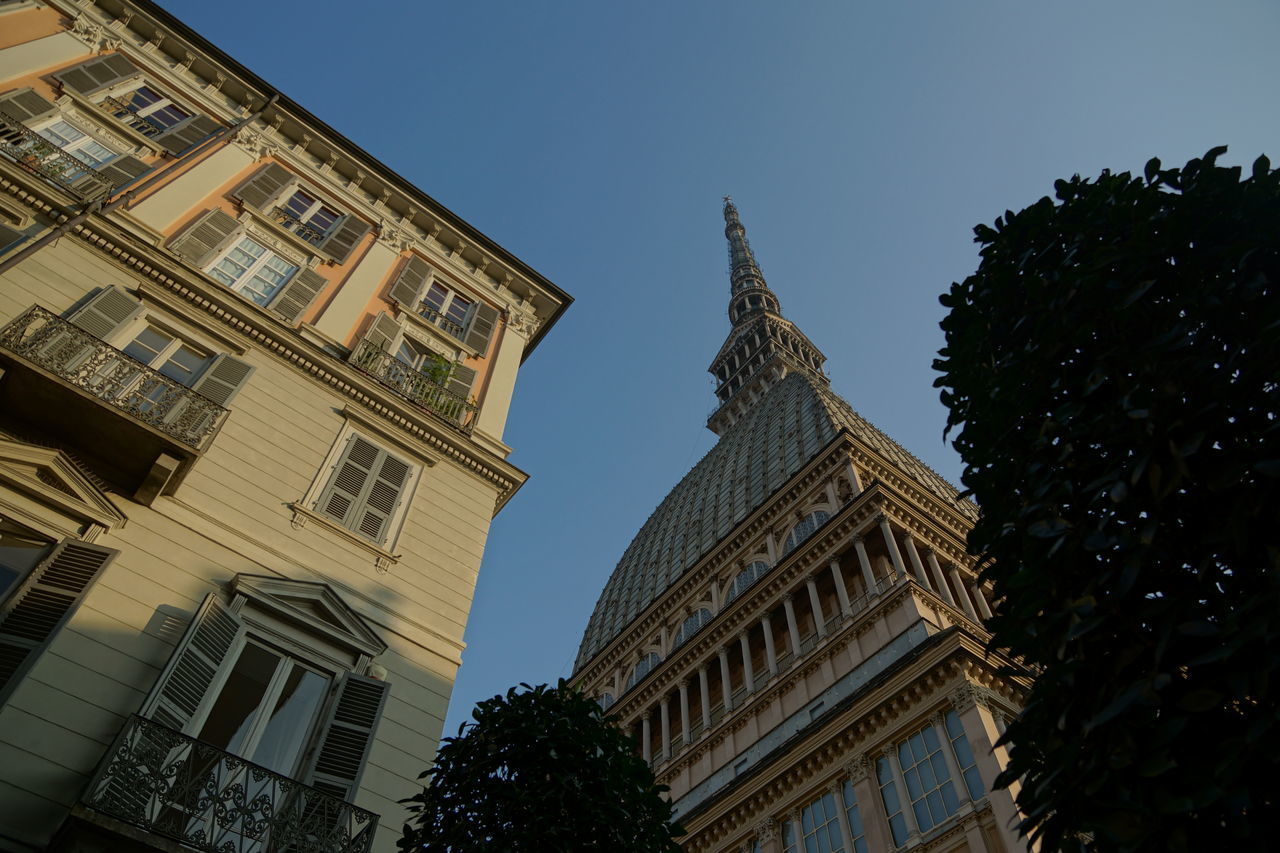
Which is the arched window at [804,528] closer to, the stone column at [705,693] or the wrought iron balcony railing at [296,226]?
the stone column at [705,693]

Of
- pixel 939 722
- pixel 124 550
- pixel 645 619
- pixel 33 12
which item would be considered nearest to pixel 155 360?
pixel 124 550

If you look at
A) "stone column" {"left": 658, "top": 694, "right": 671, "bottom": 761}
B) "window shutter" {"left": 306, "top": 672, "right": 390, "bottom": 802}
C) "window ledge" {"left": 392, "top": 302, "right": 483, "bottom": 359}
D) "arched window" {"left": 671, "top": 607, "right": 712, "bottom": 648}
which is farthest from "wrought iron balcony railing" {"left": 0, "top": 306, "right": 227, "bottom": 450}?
"arched window" {"left": 671, "top": 607, "right": 712, "bottom": 648}

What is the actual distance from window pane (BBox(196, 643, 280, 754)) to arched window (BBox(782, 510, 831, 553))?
27.1m

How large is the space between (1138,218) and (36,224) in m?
15.3

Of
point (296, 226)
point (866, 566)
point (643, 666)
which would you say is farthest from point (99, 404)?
point (643, 666)

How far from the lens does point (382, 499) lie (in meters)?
14.2

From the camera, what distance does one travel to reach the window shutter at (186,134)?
1825 cm

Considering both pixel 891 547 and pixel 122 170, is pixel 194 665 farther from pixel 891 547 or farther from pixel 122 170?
pixel 891 547

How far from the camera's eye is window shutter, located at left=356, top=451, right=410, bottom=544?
44.6 ft

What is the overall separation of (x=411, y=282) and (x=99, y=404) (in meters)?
9.68

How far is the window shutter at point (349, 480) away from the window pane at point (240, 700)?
112 inches

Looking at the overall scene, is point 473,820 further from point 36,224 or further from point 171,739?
point 36,224

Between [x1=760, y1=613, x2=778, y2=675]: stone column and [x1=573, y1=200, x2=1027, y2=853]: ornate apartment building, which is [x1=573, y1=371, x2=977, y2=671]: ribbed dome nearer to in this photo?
[x1=573, y1=200, x2=1027, y2=853]: ornate apartment building

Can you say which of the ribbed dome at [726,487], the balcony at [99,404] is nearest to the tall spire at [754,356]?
the ribbed dome at [726,487]
